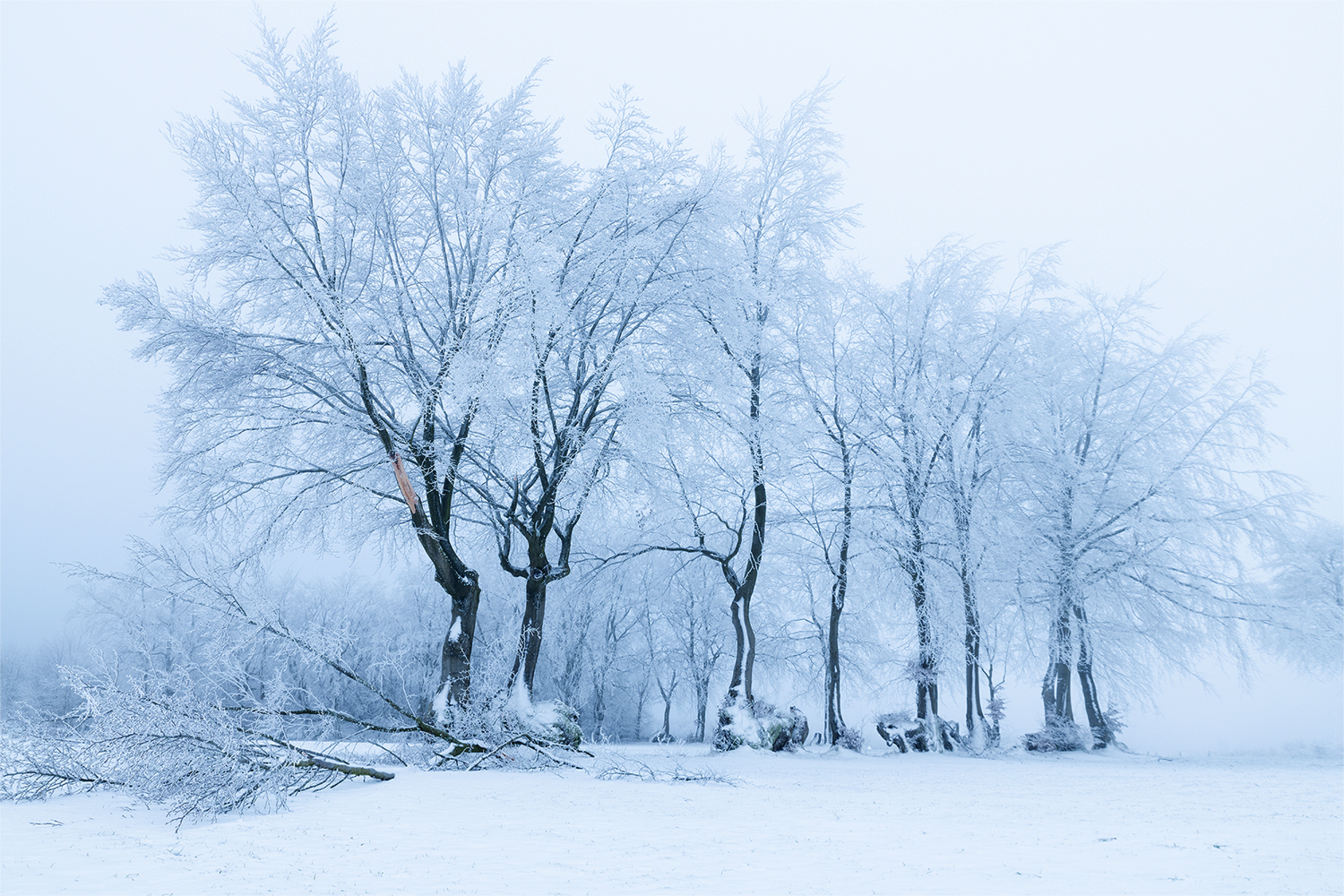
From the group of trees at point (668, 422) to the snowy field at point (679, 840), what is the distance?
2308 mm

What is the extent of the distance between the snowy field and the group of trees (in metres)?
2.31

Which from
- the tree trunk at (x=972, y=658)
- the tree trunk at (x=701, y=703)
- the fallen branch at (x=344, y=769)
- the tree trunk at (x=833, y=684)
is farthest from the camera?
the tree trunk at (x=701, y=703)

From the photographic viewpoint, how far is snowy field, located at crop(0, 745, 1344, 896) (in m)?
5.40

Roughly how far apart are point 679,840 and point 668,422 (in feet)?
28.5

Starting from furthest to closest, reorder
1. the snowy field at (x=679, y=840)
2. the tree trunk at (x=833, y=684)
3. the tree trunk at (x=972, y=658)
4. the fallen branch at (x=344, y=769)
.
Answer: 1. the tree trunk at (x=833, y=684)
2. the tree trunk at (x=972, y=658)
3. the fallen branch at (x=344, y=769)
4. the snowy field at (x=679, y=840)

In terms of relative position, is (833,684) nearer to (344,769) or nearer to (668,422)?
(668,422)

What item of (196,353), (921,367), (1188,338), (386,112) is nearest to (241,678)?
(196,353)

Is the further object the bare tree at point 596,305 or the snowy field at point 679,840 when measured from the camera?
the bare tree at point 596,305

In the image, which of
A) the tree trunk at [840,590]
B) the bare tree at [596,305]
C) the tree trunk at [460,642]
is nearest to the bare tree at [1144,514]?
the tree trunk at [840,590]

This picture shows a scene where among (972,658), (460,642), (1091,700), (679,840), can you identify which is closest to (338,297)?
(460,642)

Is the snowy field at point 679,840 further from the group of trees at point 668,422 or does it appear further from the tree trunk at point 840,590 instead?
the tree trunk at point 840,590

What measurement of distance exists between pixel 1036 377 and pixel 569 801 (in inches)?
580

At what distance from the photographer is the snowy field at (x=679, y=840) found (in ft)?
17.7

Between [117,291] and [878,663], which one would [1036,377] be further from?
[117,291]
